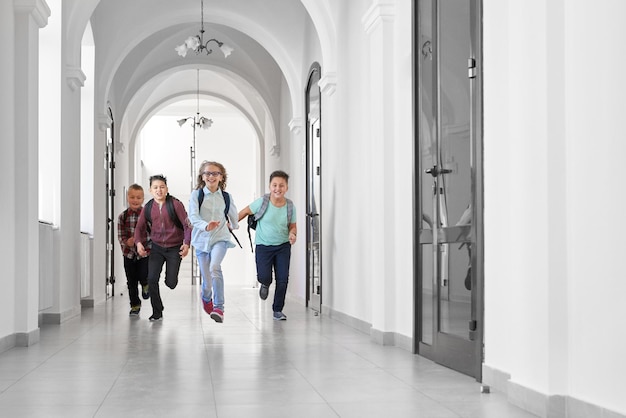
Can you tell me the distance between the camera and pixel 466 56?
18.5 feet

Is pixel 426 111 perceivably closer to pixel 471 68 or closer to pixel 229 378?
pixel 471 68

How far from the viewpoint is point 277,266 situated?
1058cm

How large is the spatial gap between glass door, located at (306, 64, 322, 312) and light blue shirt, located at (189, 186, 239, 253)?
95.1 inches

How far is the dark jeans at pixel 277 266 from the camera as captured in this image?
10508 millimetres

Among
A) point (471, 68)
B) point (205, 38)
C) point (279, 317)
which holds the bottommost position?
point (279, 317)

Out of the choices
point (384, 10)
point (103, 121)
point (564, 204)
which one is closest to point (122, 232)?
point (103, 121)

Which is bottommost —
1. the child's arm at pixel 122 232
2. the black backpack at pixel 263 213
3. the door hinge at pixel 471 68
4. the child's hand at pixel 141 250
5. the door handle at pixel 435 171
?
the child's hand at pixel 141 250

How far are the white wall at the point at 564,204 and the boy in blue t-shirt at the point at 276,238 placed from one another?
584 centimetres

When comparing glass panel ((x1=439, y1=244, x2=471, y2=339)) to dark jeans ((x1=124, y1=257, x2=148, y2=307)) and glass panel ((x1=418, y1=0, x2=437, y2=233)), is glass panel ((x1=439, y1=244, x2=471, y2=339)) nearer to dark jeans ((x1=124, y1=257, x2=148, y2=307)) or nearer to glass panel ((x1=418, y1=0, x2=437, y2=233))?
glass panel ((x1=418, y1=0, x2=437, y2=233))

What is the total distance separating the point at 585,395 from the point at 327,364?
256 cm

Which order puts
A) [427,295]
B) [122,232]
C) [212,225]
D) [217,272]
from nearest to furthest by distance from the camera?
[427,295]
[212,225]
[217,272]
[122,232]

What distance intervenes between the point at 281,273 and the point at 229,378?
515cm

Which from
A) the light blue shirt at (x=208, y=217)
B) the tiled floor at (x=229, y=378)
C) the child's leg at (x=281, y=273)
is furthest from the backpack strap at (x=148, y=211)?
the tiled floor at (x=229, y=378)

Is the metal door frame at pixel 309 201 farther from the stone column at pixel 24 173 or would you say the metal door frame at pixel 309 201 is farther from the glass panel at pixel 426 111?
the glass panel at pixel 426 111
